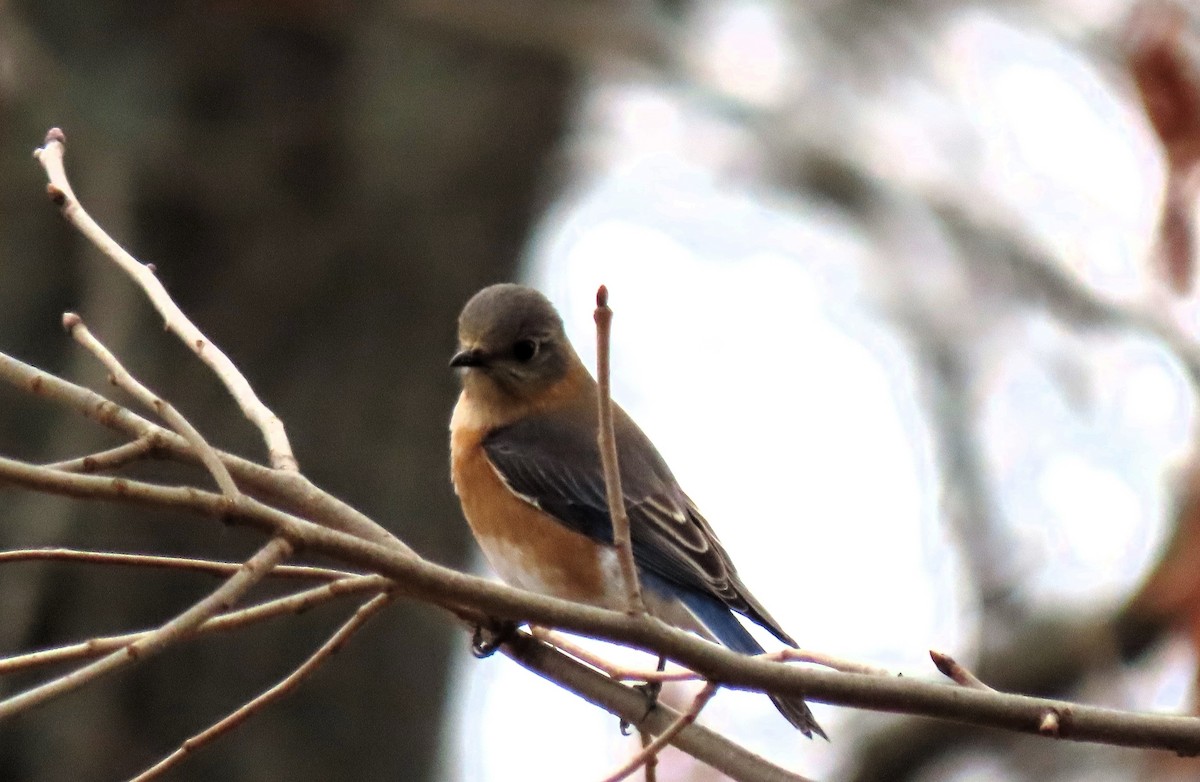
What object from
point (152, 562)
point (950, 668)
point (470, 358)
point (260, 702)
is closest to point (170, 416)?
point (152, 562)

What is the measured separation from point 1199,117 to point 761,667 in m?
2.55

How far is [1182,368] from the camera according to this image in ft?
17.2

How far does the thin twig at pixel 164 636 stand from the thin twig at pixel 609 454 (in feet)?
1.39

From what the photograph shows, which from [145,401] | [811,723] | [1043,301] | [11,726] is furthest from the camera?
[1043,301]

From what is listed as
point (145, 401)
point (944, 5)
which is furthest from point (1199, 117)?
point (944, 5)

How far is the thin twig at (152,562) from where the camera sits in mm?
1679

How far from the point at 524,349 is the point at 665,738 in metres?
2.30

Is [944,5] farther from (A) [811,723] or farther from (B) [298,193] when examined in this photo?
(A) [811,723]

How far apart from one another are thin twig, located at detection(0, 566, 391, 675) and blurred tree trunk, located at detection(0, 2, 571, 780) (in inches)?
144

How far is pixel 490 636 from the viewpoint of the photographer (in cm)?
284

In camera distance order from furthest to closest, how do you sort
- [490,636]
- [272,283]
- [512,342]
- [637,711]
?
[272,283], [512,342], [490,636], [637,711]

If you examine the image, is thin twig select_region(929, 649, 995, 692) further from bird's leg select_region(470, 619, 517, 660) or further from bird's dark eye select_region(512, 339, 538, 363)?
bird's dark eye select_region(512, 339, 538, 363)

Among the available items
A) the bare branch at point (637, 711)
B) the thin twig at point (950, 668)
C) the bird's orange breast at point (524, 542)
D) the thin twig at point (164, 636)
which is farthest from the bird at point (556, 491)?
the thin twig at point (164, 636)

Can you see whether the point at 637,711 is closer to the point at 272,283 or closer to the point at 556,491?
the point at 556,491
